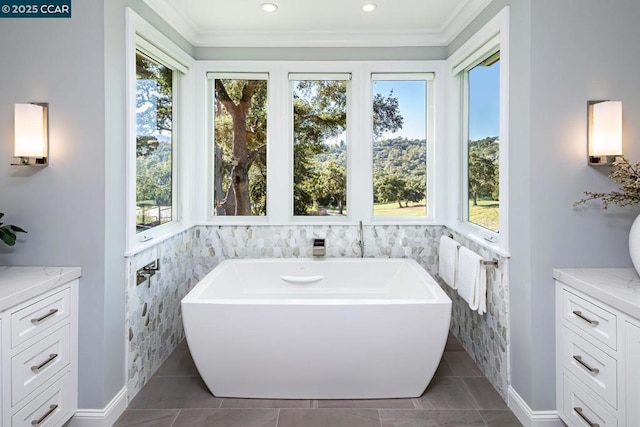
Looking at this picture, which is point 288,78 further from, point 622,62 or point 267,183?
point 622,62

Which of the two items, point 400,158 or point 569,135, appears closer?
point 569,135

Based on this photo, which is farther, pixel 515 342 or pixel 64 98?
pixel 515 342

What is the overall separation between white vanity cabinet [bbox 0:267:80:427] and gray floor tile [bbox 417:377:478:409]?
2.00 m

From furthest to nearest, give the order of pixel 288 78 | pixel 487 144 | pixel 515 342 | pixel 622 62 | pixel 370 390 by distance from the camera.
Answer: pixel 288 78, pixel 487 144, pixel 370 390, pixel 515 342, pixel 622 62

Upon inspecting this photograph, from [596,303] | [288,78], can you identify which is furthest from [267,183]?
[596,303]

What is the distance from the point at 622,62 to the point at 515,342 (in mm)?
1631

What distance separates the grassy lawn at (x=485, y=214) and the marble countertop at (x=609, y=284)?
0.74m

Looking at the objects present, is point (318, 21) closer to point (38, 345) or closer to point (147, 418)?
point (38, 345)

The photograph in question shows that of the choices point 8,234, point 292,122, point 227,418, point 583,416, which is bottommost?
point 227,418

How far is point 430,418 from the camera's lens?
239 centimetres

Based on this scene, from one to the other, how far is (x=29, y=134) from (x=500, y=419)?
117 inches

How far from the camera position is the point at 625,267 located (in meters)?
2.26

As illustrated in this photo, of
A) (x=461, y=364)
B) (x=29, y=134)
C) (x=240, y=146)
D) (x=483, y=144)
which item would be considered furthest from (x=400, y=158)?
(x=29, y=134)

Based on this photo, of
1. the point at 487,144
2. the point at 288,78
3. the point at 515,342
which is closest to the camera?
the point at 515,342
